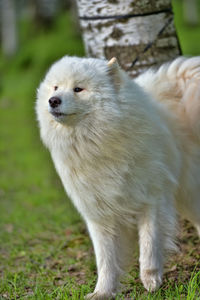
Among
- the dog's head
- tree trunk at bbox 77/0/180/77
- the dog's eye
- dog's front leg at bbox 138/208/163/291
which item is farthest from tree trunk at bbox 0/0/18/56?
dog's front leg at bbox 138/208/163/291

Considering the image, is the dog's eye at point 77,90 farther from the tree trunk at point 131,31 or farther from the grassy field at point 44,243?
the tree trunk at point 131,31

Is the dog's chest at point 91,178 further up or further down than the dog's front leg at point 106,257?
further up

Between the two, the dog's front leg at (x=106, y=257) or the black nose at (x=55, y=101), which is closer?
the black nose at (x=55, y=101)

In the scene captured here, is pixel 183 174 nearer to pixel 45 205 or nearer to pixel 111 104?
pixel 111 104

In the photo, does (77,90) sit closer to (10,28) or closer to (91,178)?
(91,178)

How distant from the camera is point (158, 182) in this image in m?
3.93

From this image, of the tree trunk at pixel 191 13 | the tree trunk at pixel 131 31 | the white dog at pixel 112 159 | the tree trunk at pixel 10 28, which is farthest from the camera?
the tree trunk at pixel 191 13

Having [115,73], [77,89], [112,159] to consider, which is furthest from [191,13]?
[112,159]

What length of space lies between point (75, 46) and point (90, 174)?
1768 centimetres

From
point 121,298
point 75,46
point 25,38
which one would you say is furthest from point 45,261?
point 25,38

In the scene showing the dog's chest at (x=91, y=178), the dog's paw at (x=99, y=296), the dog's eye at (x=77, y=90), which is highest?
the dog's eye at (x=77, y=90)

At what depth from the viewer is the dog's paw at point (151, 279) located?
3695mm

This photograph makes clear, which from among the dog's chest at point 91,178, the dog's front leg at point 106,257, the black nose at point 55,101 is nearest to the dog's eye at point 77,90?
the black nose at point 55,101

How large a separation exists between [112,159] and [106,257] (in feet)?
2.63
